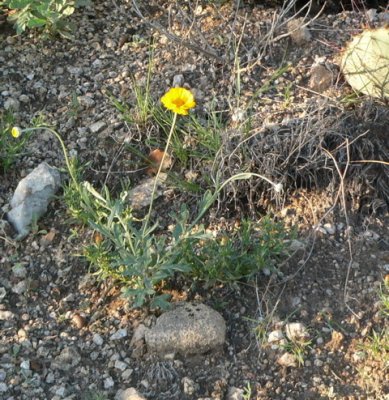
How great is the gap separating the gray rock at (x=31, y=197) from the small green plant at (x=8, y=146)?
0.35ft

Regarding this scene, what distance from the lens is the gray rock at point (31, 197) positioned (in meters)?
3.12

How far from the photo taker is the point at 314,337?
9.23ft

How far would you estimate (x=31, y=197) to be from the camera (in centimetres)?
314

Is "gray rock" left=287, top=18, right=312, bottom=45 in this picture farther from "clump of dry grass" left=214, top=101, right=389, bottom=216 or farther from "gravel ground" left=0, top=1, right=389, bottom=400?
"clump of dry grass" left=214, top=101, right=389, bottom=216

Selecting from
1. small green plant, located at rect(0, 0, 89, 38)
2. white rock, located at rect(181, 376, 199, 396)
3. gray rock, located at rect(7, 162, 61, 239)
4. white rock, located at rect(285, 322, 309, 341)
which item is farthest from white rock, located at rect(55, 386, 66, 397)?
small green plant, located at rect(0, 0, 89, 38)

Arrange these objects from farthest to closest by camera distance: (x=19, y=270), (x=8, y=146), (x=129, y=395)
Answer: (x=8, y=146) → (x=19, y=270) → (x=129, y=395)

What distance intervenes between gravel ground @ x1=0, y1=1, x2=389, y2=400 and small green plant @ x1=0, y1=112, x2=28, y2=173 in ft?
0.15

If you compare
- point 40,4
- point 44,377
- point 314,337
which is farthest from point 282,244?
point 40,4

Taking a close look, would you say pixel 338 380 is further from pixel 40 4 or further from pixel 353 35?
pixel 40 4

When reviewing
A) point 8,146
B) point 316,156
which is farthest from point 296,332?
point 8,146

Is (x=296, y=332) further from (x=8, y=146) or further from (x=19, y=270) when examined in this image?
(x=8, y=146)

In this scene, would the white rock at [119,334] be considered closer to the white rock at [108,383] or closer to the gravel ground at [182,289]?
the gravel ground at [182,289]

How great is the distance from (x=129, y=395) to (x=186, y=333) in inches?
10.5

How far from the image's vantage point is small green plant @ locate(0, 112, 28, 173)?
324 cm
